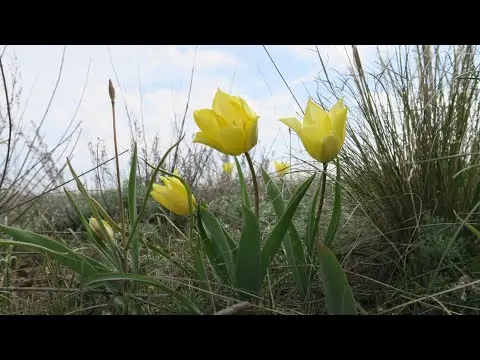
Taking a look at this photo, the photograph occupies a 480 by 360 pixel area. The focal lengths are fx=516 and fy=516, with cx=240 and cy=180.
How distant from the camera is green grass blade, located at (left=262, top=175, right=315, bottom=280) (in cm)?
98

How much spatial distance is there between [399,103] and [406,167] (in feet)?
0.84

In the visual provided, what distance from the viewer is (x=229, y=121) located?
0.99 meters

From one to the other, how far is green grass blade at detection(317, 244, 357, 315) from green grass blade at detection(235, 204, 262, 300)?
0.46 ft

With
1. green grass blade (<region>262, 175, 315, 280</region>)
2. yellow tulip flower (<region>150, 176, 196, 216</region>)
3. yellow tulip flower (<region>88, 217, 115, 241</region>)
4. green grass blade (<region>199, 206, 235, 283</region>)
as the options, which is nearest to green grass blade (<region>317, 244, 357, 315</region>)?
green grass blade (<region>262, 175, 315, 280</region>)

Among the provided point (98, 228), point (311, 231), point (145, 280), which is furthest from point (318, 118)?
point (98, 228)

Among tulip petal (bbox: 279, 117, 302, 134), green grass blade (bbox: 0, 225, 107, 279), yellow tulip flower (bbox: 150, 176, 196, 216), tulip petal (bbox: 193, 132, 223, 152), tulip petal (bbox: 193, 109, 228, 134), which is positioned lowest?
green grass blade (bbox: 0, 225, 107, 279)

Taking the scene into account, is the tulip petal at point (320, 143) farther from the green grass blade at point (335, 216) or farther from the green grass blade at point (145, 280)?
the green grass blade at point (145, 280)

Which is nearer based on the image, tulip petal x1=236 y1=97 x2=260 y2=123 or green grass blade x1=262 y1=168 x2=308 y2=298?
tulip petal x1=236 y1=97 x2=260 y2=123

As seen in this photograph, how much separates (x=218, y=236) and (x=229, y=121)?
0.27 metres

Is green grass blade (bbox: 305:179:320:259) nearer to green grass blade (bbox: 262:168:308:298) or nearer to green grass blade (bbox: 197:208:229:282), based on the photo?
green grass blade (bbox: 262:168:308:298)

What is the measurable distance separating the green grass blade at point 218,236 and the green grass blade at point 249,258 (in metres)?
0.04
